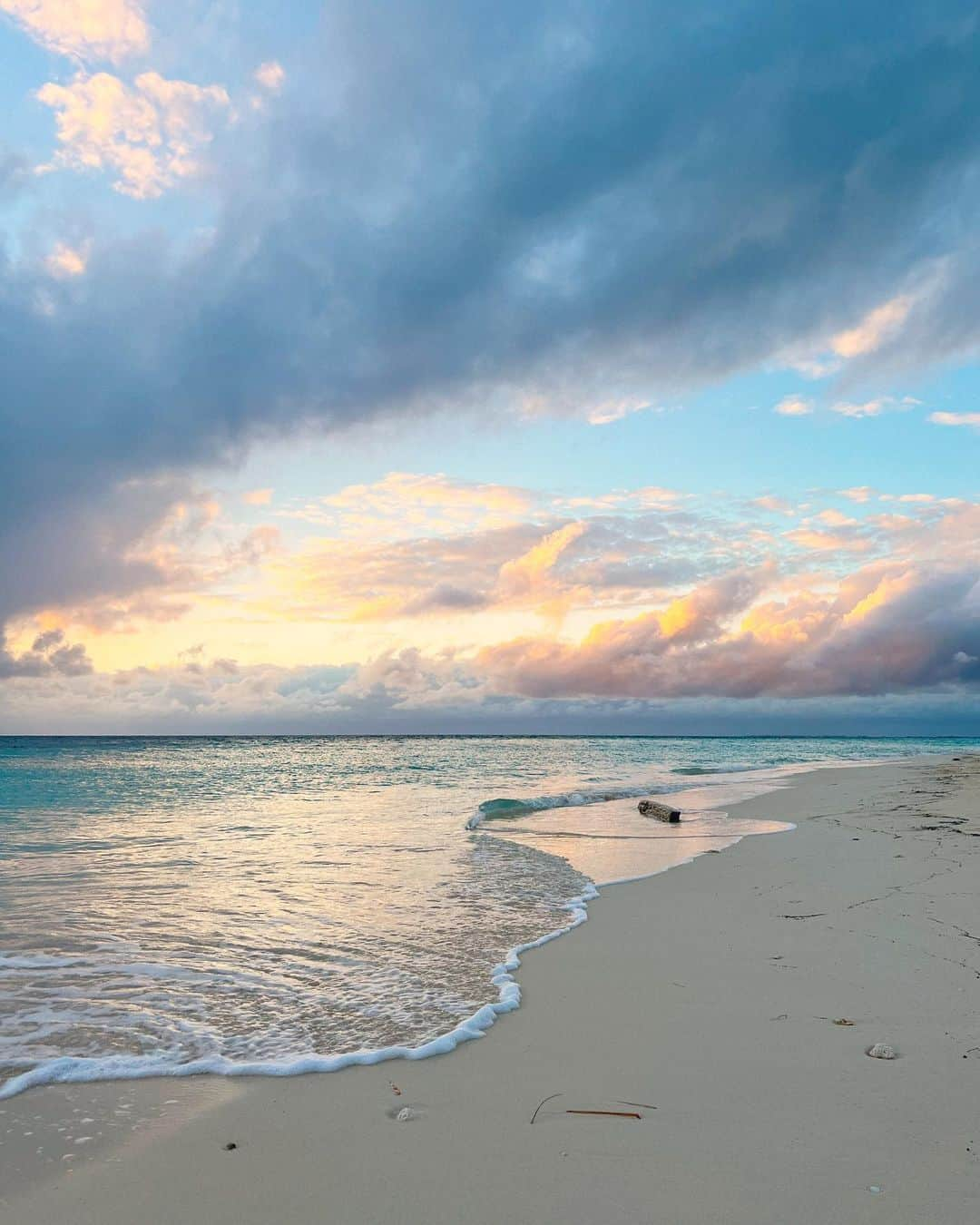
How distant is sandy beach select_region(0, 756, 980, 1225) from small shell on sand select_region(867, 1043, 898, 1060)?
32 mm

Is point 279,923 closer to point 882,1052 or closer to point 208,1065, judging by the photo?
point 208,1065

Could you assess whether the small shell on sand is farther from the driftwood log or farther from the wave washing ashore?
the driftwood log

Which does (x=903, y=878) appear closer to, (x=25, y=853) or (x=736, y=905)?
(x=736, y=905)

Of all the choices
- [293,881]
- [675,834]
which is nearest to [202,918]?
[293,881]

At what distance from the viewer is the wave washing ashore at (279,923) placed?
4.15 metres

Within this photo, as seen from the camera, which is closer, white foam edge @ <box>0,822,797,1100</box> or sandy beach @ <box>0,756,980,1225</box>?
sandy beach @ <box>0,756,980,1225</box>

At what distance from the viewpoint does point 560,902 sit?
25.4 feet

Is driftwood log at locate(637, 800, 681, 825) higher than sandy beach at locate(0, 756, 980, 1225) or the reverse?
the reverse

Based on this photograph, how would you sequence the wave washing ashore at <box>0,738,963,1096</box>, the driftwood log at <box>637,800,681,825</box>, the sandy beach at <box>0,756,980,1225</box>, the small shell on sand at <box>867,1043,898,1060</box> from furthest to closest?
the driftwood log at <box>637,800,681,825</box>, the wave washing ashore at <box>0,738,963,1096</box>, the small shell on sand at <box>867,1043,898,1060</box>, the sandy beach at <box>0,756,980,1225</box>

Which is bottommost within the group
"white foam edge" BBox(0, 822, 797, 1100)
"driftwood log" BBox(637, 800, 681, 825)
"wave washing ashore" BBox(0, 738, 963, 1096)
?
"driftwood log" BBox(637, 800, 681, 825)

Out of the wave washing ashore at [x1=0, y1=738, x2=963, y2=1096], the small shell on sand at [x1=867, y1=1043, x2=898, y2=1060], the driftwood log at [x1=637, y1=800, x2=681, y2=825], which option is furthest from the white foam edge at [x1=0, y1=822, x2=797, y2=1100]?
the driftwood log at [x1=637, y1=800, x2=681, y2=825]

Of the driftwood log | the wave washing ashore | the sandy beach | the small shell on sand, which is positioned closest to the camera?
the sandy beach

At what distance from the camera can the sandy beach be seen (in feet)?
8.45

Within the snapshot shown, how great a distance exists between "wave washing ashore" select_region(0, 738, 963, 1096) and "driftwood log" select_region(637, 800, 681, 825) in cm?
43
